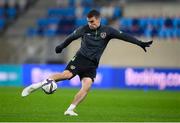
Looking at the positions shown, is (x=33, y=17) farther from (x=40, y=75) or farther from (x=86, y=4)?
(x=40, y=75)

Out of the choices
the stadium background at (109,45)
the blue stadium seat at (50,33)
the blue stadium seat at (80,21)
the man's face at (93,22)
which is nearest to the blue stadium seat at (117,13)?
the stadium background at (109,45)

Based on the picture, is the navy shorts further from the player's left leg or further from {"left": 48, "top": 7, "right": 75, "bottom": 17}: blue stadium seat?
{"left": 48, "top": 7, "right": 75, "bottom": 17}: blue stadium seat

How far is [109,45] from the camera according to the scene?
38.5 metres

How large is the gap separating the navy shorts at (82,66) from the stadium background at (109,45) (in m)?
15.8

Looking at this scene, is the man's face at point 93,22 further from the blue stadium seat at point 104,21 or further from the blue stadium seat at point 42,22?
the blue stadium seat at point 42,22

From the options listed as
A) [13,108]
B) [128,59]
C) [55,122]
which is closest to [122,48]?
[128,59]

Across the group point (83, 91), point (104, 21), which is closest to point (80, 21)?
point (104, 21)

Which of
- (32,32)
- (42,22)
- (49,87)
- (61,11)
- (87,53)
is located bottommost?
(32,32)

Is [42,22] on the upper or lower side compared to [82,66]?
lower

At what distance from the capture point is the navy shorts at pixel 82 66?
14.9m

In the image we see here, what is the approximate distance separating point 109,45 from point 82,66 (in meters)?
23.7

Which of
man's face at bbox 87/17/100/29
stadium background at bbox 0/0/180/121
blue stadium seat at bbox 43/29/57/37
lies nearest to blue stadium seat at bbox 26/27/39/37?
stadium background at bbox 0/0/180/121

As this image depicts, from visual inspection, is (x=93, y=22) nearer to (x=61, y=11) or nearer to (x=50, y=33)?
(x=50, y=33)

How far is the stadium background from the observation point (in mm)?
32344
